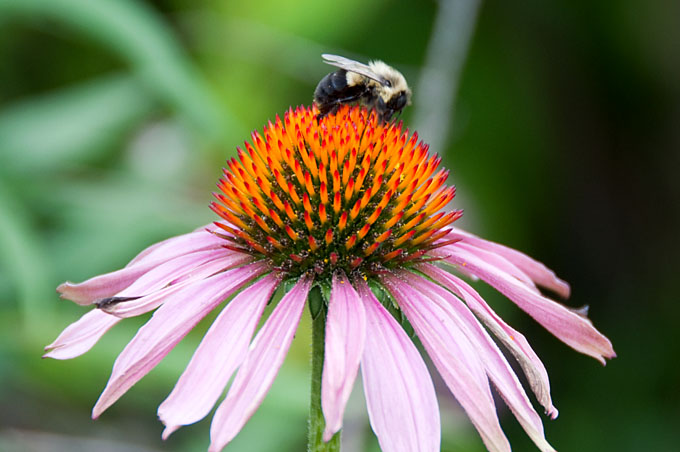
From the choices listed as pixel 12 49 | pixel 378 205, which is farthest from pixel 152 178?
pixel 378 205

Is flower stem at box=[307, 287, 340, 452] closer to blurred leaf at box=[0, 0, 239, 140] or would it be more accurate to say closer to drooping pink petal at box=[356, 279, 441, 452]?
drooping pink petal at box=[356, 279, 441, 452]

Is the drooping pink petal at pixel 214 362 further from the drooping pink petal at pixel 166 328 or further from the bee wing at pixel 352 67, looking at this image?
the bee wing at pixel 352 67

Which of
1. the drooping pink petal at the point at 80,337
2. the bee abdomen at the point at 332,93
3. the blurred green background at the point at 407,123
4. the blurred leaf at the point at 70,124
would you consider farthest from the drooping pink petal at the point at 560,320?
the blurred leaf at the point at 70,124

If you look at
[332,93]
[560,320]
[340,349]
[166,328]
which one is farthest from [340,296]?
[332,93]

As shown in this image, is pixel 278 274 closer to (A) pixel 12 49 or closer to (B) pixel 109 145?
(B) pixel 109 145

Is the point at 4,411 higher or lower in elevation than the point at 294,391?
lower
